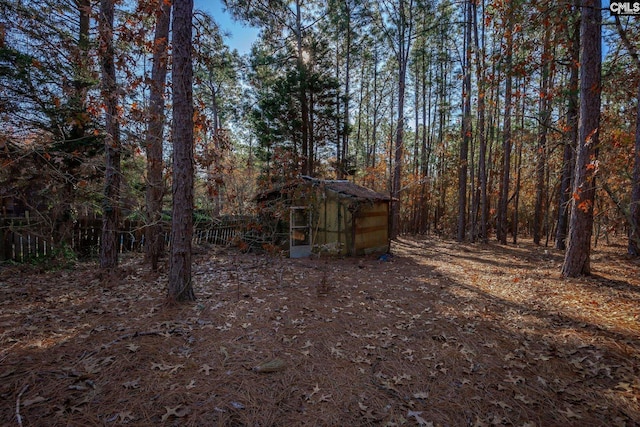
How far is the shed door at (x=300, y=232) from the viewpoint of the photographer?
35.2 feet

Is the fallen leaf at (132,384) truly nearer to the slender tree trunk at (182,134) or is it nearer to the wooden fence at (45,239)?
the slender tree trunk at (182,134)

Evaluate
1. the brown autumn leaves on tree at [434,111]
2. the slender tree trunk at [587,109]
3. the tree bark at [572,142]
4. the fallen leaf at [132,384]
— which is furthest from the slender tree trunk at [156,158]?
the tree bark at [572,142]

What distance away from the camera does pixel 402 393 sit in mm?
2805

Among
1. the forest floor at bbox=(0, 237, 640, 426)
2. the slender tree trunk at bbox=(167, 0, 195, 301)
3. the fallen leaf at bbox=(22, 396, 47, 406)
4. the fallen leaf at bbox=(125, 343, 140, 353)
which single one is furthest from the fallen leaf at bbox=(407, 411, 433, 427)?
the slender tree trunk at bbox=(167, 0, 195, 301)

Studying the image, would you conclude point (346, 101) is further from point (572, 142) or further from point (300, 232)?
point (572, 142)

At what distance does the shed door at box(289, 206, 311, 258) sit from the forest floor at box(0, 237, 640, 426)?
4.63 m

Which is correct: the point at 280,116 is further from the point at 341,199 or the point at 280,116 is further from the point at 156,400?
the point at 156,400

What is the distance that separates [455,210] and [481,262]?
16.0 metres

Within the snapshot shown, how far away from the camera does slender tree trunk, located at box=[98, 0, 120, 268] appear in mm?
5457

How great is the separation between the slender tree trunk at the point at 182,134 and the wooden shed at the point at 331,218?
5962 mm

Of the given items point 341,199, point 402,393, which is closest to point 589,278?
point 402,393

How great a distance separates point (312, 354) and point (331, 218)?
785 centimetres

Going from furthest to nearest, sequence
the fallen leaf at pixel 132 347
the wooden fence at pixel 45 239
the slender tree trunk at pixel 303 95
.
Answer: the slender tree trunk at pixel 303 95 → the wooden fence at pixel 45 239 → the fallen leaf at pixel 132 347

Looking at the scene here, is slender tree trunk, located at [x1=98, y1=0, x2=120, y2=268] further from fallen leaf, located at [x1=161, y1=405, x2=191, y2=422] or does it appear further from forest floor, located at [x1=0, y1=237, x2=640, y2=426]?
fallen leaf, located at [x1=161, y1=405, x2=191, y2=422]
